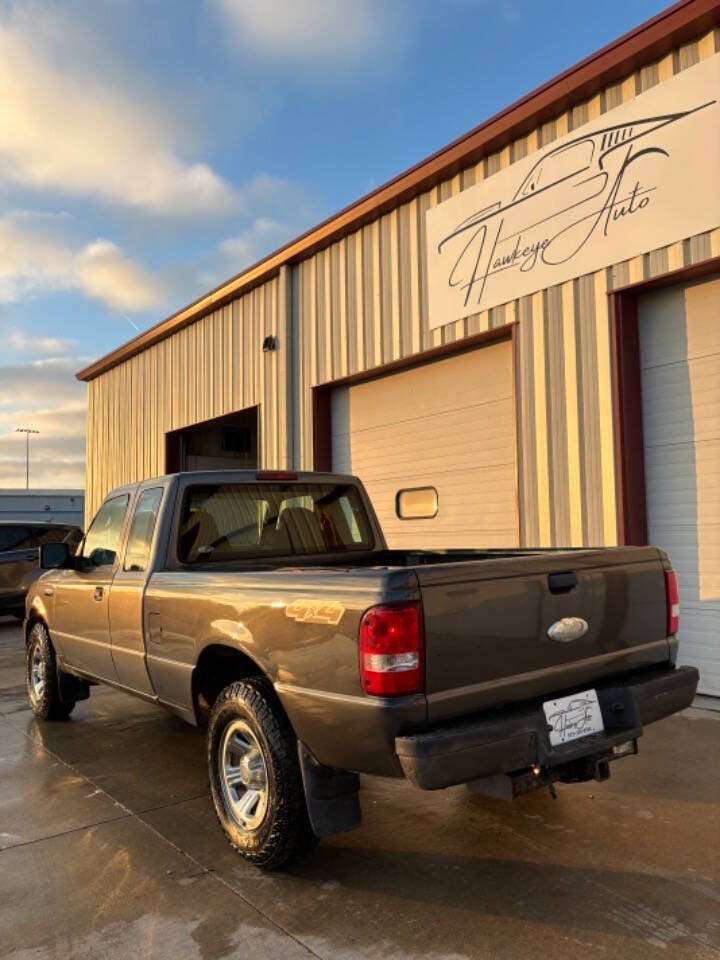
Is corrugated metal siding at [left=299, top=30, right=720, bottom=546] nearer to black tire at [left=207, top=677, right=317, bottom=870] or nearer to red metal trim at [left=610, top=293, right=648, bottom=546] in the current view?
red metal trim at [left=610, top=293, right=648, bottom=546]

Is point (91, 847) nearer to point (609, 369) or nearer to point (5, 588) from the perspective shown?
point (609, 369)

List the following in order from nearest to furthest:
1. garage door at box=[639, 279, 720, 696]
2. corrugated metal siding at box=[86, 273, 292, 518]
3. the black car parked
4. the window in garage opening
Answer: garage door at box=[639, 279, 720, 696] < corrugated metal siding at box=[86, 273, 292, 518] < the black car parked < the window in garage opening

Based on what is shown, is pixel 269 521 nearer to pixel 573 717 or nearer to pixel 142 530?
pixel 142 530

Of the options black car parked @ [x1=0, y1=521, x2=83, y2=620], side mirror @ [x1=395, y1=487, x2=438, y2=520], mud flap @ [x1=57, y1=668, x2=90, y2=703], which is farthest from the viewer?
black car parked @ [x1=0, y1=521, x2=83, y2=620]

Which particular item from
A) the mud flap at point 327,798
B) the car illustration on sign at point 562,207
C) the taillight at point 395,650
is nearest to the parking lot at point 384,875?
the mud flap at point 327,798

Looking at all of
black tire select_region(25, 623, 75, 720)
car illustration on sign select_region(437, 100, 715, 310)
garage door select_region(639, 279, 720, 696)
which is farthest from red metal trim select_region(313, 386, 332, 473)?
black tire select_region(25, 623, 75, 720)

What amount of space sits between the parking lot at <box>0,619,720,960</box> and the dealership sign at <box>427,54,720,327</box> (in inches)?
174

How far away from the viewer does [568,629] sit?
312 cm

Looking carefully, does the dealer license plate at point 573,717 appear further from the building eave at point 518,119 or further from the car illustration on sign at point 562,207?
the building eave at point 518,119

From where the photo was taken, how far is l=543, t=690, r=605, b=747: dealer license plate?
9.79 feet

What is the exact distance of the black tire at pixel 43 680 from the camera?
19.5 feet

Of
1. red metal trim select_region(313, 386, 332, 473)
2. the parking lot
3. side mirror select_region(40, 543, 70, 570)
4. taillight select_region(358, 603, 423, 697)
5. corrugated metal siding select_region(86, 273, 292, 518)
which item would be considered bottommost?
the parking lot

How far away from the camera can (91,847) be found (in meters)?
3.61

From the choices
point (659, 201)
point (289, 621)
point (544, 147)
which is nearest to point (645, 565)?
point (289, 621)
